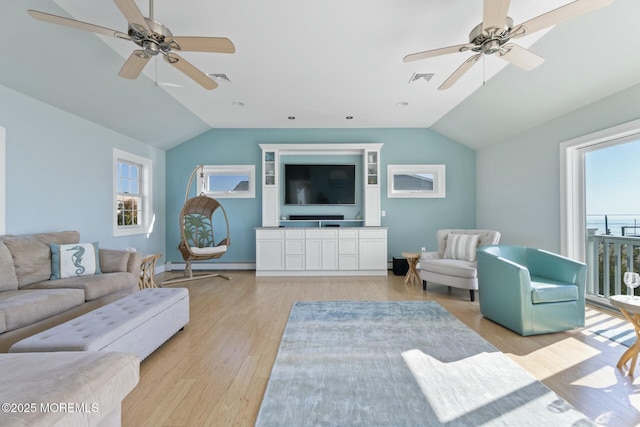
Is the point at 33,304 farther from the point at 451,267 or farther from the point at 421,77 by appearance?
the point at 421,77

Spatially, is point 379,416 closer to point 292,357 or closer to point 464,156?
point 292,357

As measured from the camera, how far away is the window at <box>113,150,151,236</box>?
4.66 m

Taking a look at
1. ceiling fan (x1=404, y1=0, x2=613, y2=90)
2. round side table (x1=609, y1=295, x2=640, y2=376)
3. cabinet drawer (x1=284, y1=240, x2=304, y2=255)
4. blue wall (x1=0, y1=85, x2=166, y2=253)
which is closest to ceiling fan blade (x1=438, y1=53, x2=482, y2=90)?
ceiling fan (x1=404, y1=0, x2=613, y2=90)

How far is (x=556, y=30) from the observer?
268 cm

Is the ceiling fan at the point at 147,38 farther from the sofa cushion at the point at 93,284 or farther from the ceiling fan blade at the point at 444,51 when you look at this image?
the sofa cushion at the point at 93,284

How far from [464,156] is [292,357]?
526cm

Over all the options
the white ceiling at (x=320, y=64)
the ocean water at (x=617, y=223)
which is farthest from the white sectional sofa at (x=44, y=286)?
the ocean water at (x=617, y=223)

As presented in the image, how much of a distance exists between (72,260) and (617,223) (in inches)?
236

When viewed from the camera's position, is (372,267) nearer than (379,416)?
No

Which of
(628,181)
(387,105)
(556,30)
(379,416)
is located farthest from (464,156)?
(379,416)

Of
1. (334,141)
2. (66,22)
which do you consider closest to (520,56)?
(66,22)

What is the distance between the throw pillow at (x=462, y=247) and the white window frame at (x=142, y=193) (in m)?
5.03

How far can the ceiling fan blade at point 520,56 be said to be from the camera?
7.78ft

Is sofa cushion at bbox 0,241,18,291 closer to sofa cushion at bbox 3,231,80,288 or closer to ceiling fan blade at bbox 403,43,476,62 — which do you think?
sofa cushion at bbox 3,231,80,288
